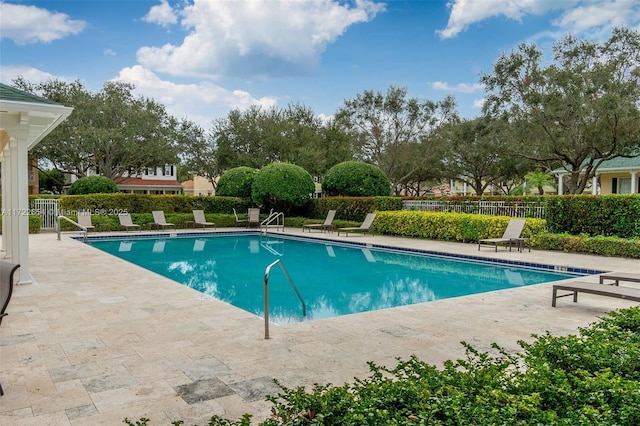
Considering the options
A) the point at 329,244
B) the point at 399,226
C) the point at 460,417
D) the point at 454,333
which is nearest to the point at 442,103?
the point at 399,226

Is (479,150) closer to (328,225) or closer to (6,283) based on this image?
(328,225)

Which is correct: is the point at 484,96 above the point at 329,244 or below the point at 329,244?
above

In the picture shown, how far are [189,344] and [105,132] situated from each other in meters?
29.1

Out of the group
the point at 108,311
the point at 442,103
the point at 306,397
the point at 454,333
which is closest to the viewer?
the point at 306,397

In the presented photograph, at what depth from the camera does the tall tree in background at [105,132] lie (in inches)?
1198

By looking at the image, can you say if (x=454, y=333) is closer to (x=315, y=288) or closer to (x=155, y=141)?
(x=315, y=288)

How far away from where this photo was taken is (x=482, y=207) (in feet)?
56.6

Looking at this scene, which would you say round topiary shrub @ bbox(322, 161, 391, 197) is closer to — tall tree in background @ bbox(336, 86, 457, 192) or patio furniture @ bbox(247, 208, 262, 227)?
patio furniture @ bbox(247, 208, 262, 227)

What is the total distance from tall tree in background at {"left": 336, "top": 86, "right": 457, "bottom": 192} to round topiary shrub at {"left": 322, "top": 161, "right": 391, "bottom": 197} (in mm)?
10558

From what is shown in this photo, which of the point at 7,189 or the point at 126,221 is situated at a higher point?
the point at 7,189

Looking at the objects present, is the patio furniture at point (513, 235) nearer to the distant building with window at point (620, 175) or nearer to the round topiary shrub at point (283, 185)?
the round topiary shrub at point (283, 185)

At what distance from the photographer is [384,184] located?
22922 mm

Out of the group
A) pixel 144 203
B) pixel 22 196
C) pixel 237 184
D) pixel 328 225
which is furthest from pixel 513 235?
pixel 144 203

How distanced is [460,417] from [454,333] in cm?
319
